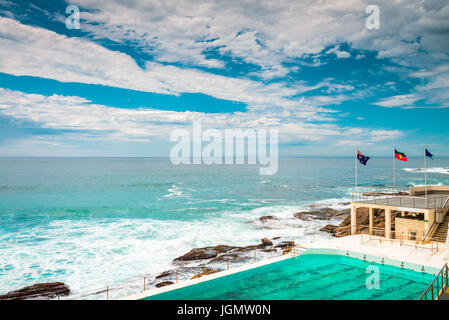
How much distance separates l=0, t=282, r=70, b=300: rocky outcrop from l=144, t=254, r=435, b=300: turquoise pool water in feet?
25.9

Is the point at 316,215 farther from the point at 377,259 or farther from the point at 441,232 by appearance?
the point at 377,259

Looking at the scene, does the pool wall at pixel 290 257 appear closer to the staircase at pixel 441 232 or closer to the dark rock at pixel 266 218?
the staircase at pixel 441 232

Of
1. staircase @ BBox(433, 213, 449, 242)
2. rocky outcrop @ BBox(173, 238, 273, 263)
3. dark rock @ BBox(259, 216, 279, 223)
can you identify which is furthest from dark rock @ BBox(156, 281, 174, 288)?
dark rock @ BBox(259, 216, 279, 223)

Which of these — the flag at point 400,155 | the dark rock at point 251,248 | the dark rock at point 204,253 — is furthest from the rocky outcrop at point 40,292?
the flag at point 400,155

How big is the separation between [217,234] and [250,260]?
8.98 meters

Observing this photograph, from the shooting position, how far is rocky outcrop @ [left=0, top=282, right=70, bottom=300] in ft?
52.6

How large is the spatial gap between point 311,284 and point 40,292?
1517cm

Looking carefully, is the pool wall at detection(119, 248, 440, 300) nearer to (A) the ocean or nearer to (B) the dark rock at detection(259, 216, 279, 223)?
(A) the ocean

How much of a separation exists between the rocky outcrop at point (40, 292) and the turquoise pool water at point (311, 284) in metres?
7.89

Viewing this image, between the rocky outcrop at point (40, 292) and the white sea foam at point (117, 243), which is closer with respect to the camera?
the rocky outcrop at point (40, 292)

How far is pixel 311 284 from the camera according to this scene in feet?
48.1

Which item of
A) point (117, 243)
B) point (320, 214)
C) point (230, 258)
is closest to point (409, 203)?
point (230, 258)

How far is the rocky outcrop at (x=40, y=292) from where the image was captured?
16.0 metres
